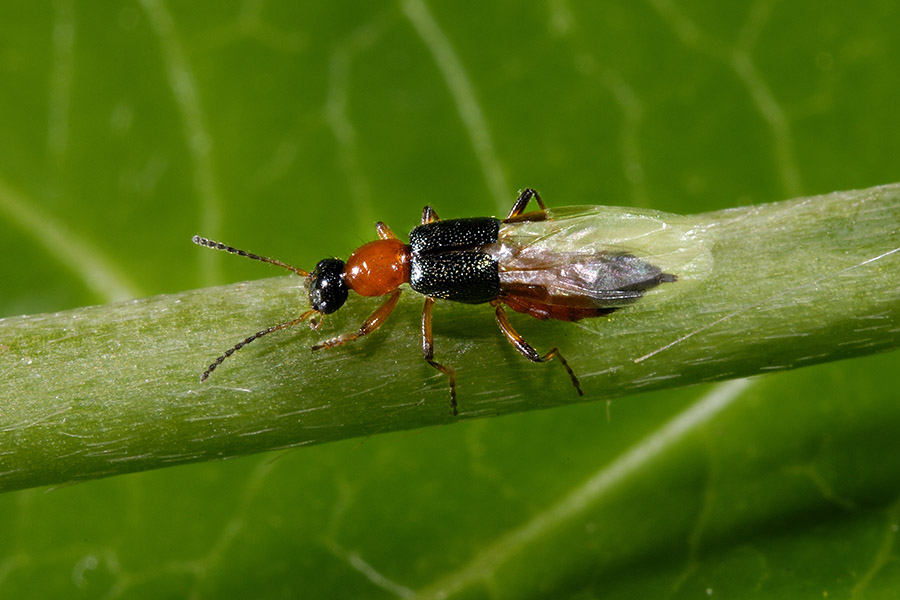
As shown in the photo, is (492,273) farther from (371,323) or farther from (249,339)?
(249,339)

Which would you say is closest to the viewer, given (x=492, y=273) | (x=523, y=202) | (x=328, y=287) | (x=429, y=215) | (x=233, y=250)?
(x=328, y=287)

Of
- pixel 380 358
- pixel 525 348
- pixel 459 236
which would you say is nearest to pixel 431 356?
pixel 380 358

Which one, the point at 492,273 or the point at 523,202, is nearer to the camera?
the point at 492,273

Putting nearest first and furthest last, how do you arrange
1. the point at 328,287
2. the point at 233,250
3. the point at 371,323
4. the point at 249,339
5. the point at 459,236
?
the point at 249,339 < the point at 371,323 < the point at 328,287 < the point at 459,236 < the point at 233,250

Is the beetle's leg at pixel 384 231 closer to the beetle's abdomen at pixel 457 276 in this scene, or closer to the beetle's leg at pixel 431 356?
the beetle's abdomen at pixel 457 276

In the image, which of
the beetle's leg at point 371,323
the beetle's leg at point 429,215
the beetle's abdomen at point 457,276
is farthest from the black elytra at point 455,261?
the beetle's leg at point 429,215

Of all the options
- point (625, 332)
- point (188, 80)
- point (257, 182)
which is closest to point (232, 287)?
point (625, 332)

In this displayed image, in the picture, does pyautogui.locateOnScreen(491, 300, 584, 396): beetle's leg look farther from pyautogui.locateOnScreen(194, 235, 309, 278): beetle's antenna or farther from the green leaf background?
pyautogui.locateOnScreen(194, 235, 309, 278): beetle's antenna
